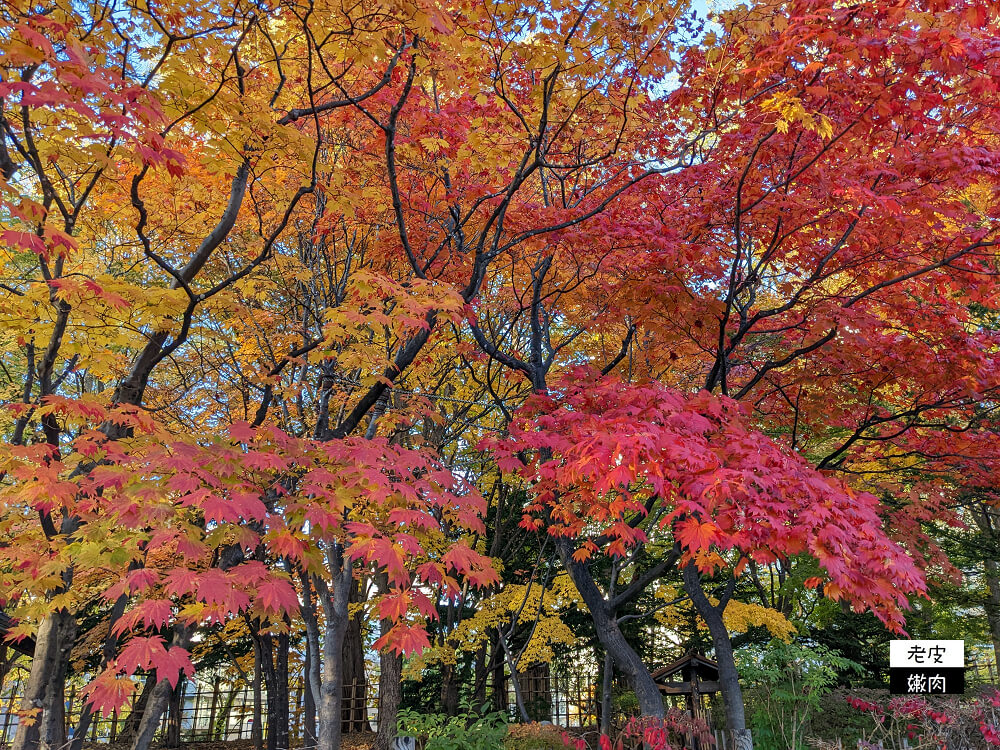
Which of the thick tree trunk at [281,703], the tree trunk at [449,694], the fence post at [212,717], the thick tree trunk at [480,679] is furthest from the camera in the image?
the fence post at [212,717]

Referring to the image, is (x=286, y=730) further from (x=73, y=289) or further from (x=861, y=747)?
(x=73, y=289)

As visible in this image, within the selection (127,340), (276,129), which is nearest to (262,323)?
(127,340)

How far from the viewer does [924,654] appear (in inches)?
434

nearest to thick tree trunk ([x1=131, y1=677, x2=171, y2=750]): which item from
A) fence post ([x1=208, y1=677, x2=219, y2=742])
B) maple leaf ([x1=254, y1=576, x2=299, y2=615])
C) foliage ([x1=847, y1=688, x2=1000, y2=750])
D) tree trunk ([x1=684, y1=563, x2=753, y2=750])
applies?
maple leaf ([x1=254, y1=576, x2=299, y2=615])

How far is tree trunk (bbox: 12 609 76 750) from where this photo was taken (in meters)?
4.50

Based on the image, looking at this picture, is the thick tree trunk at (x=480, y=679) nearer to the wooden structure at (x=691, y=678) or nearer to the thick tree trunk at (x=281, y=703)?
the thick tree trunk at (x=281, y=703)

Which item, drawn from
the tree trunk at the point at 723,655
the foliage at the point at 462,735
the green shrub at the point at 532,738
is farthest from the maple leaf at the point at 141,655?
the green shrub at the point at 532,738

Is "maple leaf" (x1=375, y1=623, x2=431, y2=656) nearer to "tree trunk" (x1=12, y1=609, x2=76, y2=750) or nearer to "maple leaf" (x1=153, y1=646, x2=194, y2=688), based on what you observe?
"maple leaf" (x1=153, y1=646, x2=194, y2=688)

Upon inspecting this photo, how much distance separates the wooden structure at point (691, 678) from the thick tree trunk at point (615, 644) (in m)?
2.64

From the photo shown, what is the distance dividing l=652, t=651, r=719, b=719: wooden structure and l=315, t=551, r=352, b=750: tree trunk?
4.82m

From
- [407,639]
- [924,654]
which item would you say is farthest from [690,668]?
[407,639]

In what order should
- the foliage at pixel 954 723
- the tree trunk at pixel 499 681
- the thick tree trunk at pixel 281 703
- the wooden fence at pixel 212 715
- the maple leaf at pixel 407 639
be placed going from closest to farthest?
1. the maple leaf at pixel 407 639
2. the foliage at pixel 954 723
3. the thick tree trunk at pixel 281 703
4. the tree trunk at pixel 499 681
5. the wooden fence at pixel 212 715

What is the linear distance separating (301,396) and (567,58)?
6.10 meters

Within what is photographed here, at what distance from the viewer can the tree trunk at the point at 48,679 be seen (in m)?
4.50
